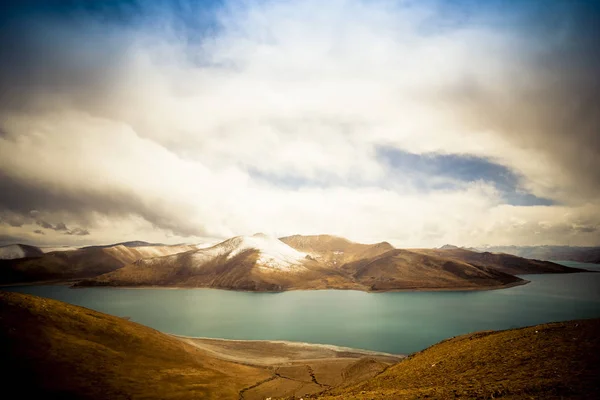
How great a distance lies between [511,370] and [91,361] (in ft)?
141

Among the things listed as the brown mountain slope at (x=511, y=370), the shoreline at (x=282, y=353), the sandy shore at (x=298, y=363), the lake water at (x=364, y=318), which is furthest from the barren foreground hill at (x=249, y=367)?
the lake water at (x=364, y=318)

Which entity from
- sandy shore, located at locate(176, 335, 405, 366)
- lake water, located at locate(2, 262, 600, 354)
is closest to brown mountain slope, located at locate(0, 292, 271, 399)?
sandy shore, located at locate(176, 335, 405, 366)

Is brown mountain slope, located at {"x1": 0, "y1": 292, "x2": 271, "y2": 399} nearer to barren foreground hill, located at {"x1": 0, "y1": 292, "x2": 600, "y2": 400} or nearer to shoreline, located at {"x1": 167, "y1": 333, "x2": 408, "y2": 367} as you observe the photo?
barren foreground hill, located at {"x1": 0, "y1": 292, "x2": 600, "y2": 400}

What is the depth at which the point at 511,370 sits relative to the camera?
22094 millimetres

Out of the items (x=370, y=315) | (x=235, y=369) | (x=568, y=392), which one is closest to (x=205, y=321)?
(x=370, y=315)

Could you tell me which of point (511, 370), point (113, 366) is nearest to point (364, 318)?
point (113, 366)

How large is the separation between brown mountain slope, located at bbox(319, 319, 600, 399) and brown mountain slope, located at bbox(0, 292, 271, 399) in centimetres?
2335

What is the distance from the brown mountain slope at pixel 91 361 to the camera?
103 ft

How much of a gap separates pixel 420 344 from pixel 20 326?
82.3m

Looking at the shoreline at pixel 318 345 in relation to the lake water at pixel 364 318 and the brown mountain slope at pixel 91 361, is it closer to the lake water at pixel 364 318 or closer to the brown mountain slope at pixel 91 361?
the lake water at pixel 364 318

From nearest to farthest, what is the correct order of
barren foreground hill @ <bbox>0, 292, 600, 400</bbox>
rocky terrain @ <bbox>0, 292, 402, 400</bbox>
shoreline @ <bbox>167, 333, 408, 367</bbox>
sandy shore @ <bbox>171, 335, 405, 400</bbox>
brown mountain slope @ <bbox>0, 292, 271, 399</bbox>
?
barren foreground hill @ <bbox>0, 292, 600, 400</bbox>, brown mountain slope @ <bbox>0, 292, 271, 399</bbox>, rocky terrain @ <bbox>0, 292, 402, 400</bbox>, sandy shore @ <bbox>171, 335, 405, 400</bbox>, shoreline @ <bbox>167, 333, 408, 367</bbox>

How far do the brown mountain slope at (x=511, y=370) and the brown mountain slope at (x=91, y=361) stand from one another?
23350mm

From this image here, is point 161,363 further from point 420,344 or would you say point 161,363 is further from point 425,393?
point 420,344

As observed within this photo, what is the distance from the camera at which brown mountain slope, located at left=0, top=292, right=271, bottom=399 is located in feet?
103
